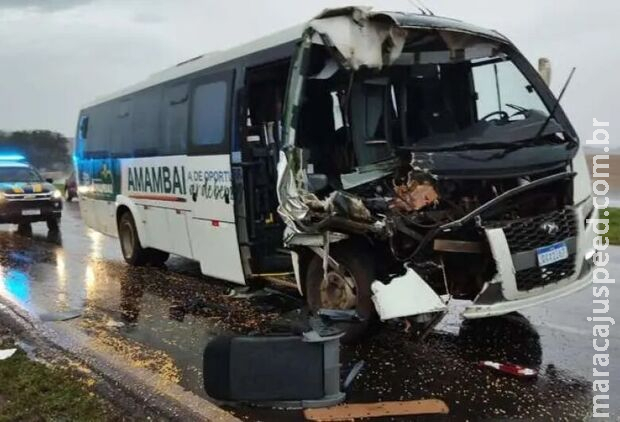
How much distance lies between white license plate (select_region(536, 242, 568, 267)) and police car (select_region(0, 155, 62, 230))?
44.8 ft

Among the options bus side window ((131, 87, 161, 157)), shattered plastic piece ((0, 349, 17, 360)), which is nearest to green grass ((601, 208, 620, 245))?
bus side window ((131, 87, 161, 157))

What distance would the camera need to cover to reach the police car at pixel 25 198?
15.9 metres

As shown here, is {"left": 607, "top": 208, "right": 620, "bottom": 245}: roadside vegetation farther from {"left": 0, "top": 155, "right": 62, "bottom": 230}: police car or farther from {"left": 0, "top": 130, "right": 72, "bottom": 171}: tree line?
{"left": 0, "top": 130, "right": 72, "bottom": 171}: tree line

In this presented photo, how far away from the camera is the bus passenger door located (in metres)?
7.57

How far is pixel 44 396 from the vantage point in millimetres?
4680

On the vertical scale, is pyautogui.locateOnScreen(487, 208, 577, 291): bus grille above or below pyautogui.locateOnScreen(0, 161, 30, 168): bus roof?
below

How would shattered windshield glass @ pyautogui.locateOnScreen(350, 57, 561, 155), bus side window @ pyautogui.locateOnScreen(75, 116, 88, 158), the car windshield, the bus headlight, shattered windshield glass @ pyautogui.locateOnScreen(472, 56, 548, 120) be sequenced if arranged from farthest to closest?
the car windshield, bus side window @ pyautogui.locateOnScreen(75, 116, 88, 158), the bus headlight, shattered windshield glass @ pyautogui.locateOnScreen(472, 56, 548, 120), shattered windshield glass @ pyautogui.locateOnScreen(350, 57, 561, 155)

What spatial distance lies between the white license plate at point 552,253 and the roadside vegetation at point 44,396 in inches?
128

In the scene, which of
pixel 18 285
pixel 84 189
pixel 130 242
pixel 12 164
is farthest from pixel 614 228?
pixel 12 164

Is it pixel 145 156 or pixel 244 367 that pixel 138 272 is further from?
pixel 244 367

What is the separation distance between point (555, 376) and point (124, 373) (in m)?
3.18

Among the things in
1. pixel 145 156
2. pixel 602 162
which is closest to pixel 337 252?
pixel 602 162

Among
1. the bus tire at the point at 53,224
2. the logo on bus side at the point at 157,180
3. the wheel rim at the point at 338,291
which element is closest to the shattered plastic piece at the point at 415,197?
the wheel rim at the point at 338,291

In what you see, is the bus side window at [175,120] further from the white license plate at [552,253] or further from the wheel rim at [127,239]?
the white license plate at [552,253]
